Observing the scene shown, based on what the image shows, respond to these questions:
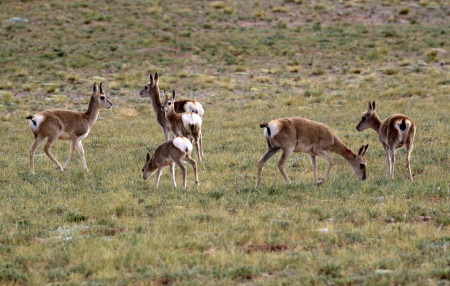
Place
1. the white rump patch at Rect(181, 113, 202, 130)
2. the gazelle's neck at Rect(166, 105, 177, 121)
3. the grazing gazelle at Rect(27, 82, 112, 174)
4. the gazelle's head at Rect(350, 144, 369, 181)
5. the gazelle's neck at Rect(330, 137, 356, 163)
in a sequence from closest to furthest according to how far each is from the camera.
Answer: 1. the gazelle's head at Rect(350, 144, 369, 181)
2. the gazelle's neck at Rect(330, 137, 356, 163)
3. the grazing gazelle at Rect(27, 82, 112, 174)
4. the white rump patch at Rect(181, 113, 202, 130)
5. the gazelle's neck at Rect(166, 105, 177, 121)

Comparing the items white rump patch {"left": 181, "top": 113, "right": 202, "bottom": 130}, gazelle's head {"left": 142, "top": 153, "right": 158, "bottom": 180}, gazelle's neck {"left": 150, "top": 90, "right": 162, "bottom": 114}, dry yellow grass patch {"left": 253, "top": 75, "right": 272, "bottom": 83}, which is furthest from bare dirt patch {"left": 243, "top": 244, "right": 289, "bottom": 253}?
dry yellow grass patch {"left": 253, "top": 75, "right": 272, "bottom": 83}

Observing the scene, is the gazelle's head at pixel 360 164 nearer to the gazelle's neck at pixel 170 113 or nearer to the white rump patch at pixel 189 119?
the white rump patch at pixel 189 119

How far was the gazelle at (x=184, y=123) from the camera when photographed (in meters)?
14.7

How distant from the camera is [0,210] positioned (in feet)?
35.3

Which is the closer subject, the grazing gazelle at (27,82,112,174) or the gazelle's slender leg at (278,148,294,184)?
the gazelle's slender leg at (278,148,294,184)

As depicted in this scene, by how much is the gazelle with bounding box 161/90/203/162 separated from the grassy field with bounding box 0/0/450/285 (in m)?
0.76

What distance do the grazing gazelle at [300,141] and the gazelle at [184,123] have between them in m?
2.86

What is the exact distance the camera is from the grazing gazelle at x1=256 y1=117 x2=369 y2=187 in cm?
1219

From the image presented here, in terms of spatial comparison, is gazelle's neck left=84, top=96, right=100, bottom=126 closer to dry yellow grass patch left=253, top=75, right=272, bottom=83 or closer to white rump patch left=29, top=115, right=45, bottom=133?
white rump patch left=29, top=115, right=45, bottom=133

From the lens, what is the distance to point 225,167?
1446 centimetres

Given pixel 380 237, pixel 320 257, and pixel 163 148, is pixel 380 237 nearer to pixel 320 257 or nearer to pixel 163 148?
pixel 320 257

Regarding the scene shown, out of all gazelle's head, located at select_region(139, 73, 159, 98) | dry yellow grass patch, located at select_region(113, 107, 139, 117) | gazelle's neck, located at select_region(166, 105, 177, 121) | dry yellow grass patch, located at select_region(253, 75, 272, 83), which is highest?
gazelle's head, located at select_region(139, 73, 159, 98)

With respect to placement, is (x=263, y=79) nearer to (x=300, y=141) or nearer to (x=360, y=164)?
(x=360, y=164)

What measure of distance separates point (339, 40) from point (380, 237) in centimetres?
3224
